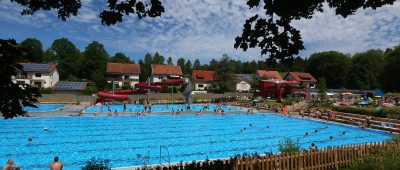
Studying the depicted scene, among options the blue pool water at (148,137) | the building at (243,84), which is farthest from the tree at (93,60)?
the blue pool water at (148,137)

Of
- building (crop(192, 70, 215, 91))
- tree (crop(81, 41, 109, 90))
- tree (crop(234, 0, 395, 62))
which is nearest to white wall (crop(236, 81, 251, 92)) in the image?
building (crop(192, 70, 215, 91))

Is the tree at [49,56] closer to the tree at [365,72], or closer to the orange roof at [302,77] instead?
A: the orange roof at [302,77]

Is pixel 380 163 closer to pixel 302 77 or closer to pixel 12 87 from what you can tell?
pixel 12 87

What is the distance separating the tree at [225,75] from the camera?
69.2 m

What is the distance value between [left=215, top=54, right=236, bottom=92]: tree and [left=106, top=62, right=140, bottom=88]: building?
64.6 ft

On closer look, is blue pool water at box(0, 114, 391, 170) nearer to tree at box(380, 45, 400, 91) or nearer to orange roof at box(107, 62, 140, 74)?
tree at box(380, 45, 400, 91)

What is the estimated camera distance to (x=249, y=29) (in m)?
6.47

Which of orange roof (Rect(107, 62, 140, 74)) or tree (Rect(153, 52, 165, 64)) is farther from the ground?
tree (Rect(153, 52, 165, 64))

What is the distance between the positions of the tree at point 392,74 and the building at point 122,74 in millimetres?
52825

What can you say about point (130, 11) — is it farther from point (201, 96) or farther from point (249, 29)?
point (201, 96)

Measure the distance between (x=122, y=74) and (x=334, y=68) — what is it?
57335 mm

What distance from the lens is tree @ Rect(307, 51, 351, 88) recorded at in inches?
3556

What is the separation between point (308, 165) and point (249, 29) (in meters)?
7.19

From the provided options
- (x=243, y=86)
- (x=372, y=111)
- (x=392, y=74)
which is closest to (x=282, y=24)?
(x=372, y=111)
